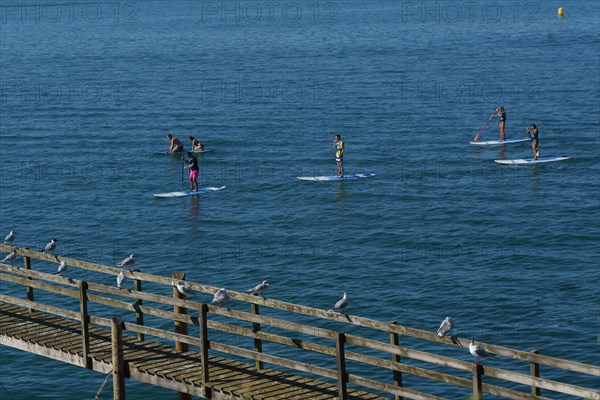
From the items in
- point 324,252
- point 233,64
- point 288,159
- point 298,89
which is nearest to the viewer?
point 324,252

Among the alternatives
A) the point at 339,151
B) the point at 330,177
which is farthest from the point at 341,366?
the point at 330,177

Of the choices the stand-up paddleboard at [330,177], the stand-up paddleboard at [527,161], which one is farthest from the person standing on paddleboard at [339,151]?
the stand-up paddleboard at [527,161]

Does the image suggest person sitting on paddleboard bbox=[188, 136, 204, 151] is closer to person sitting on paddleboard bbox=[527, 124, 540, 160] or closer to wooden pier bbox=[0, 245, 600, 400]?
person sitting on paddleboard bbox=[527, 124, 540, 160]

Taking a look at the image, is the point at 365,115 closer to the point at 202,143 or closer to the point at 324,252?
the point at 202,143

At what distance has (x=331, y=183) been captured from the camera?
193 ft

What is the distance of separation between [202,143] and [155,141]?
310cm

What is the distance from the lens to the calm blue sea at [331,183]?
40.7 meters

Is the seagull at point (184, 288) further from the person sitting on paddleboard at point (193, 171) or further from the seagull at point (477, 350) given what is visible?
the person sitting on paddleboard at point (193, 171)

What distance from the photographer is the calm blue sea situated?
134 ft

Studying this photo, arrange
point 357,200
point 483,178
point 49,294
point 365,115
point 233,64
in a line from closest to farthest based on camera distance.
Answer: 1. point 49,294
2. point 357,200
3. point 483,178
4. point 365,115
5. point 233,64

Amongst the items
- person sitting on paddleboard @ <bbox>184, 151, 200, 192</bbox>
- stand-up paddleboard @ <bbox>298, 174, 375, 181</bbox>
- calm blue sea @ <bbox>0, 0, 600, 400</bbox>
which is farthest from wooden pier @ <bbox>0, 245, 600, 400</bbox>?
stand-up paddleboard @ <bbox>298, 174, 375, 181</bbox>

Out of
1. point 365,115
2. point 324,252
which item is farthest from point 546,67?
point 324,252

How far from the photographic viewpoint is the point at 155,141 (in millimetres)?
72000

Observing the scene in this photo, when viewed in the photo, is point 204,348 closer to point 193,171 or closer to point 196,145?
point 193,171
